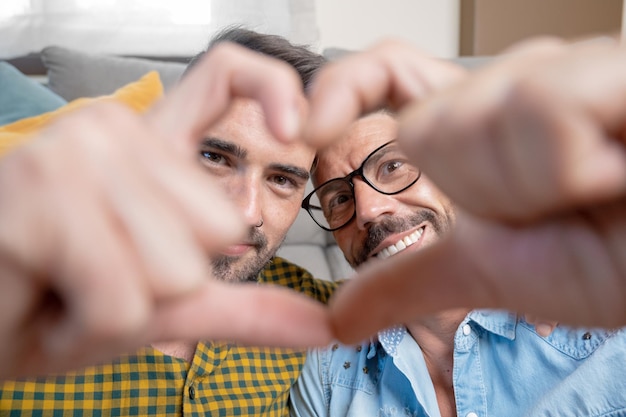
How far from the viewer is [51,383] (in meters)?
0.98

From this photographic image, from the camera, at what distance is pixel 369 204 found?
1327 millimetres

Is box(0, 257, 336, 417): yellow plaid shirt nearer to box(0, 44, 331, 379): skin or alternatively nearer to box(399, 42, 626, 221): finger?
box(0, 44, 331, 379): skin

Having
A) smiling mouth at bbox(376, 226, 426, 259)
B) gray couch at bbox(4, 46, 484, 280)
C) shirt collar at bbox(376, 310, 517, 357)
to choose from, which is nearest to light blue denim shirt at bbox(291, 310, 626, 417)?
shirt collar at bbox(376, 310, 517, 357)

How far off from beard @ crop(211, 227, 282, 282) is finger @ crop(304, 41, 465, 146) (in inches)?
34.1

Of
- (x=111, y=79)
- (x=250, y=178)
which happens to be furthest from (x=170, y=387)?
(x=111, y=79)

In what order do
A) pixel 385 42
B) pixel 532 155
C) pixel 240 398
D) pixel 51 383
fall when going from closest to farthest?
pixel 532 155 < pixel 385 42 < pixel 51 383 < pixel 240 398

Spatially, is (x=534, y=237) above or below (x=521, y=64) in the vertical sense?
below

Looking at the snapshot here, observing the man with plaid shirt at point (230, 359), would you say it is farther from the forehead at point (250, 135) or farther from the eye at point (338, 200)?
the eye at point (338, 200)

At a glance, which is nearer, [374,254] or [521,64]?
[521,64]

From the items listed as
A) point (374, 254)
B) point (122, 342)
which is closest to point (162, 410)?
point (374, 254)

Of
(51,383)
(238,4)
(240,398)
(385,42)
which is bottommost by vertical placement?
(240,398)

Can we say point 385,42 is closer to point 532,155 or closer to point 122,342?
point 532,155

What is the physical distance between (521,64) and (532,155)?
57 millimetres

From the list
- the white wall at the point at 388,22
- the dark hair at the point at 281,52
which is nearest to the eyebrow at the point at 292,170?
the dark hair at the point at 281,52
